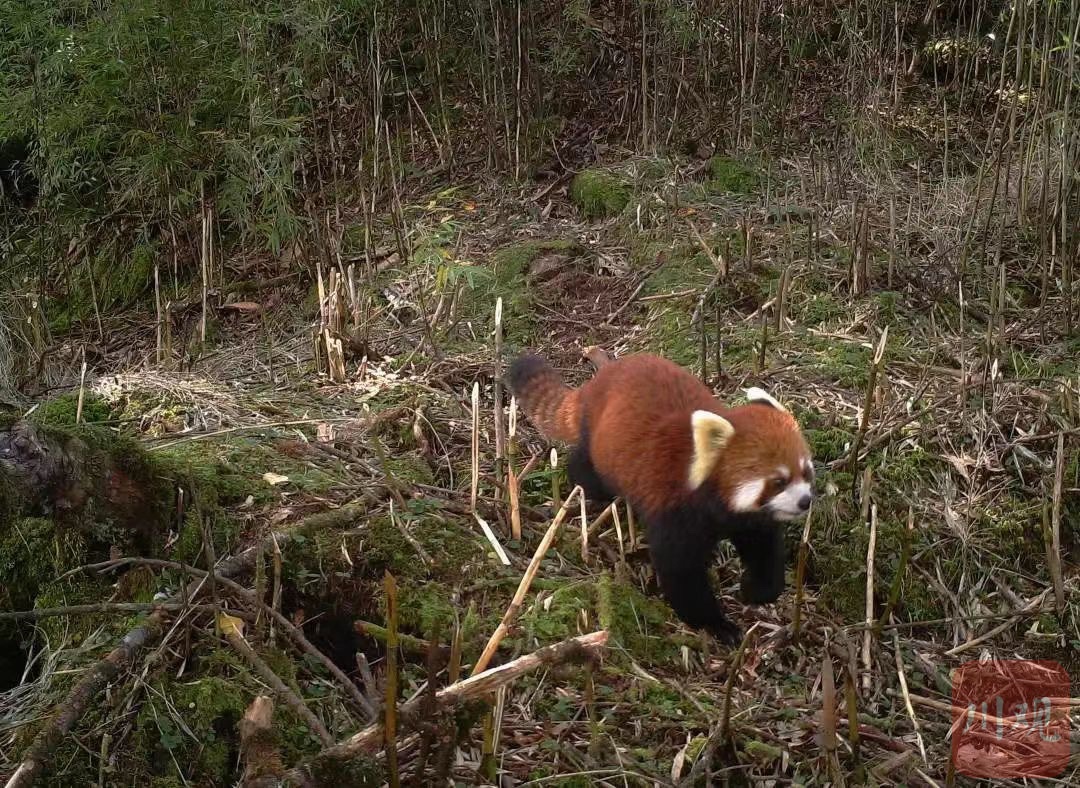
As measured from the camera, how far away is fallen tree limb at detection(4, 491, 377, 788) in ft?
5.94

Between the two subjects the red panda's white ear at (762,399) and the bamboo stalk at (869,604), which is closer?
the bamboo stalk at (869,604)

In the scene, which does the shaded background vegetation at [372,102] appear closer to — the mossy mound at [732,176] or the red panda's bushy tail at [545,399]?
the mossy mound at [732,176]

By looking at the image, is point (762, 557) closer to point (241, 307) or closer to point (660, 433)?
point (660, 433)

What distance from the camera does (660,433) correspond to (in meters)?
2.71

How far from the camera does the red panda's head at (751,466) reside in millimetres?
2529

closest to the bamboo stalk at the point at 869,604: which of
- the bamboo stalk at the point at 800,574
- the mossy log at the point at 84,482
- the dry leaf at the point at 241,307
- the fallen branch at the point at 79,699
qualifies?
the bamboo stalk at the point at 800,574

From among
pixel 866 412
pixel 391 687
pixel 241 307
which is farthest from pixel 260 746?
pixel 241 307

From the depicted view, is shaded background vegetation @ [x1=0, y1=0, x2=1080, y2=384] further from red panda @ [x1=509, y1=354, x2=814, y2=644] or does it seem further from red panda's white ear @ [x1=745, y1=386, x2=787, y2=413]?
red panda @ [x1=509, y1=354, x2=814, y2=644]

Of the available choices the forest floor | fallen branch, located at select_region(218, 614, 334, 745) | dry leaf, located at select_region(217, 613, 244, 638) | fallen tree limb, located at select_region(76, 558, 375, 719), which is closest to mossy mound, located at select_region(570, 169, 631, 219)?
the forest floor

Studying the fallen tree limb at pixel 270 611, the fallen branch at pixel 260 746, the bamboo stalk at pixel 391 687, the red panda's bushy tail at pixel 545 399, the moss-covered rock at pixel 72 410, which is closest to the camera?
the bamboo stalk at pixel 391 687

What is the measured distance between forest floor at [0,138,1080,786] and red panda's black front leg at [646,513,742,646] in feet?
0.21

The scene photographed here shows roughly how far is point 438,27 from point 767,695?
4963mm

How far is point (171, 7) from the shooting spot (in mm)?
5047

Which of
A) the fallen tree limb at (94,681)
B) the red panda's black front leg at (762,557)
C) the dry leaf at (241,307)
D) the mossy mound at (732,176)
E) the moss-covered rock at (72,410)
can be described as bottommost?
the dry leaf at (241,307)
